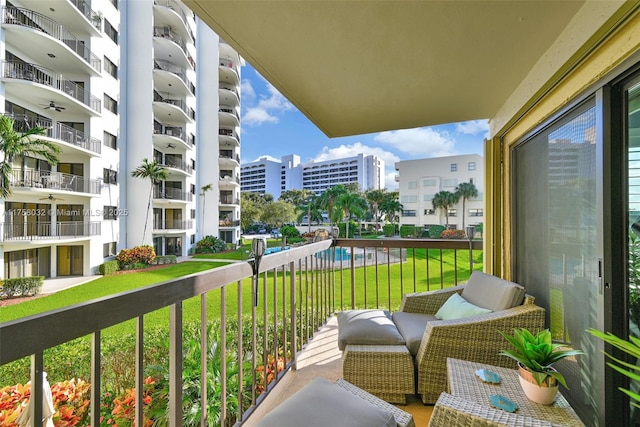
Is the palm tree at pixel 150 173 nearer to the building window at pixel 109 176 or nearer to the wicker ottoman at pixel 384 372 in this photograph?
the building window at pixel 109 176

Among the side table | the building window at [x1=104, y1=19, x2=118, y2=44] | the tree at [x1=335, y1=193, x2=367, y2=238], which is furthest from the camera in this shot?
the tree at [x1=335, y1=193, x2=367, y2=238]

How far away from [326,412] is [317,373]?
1.10m

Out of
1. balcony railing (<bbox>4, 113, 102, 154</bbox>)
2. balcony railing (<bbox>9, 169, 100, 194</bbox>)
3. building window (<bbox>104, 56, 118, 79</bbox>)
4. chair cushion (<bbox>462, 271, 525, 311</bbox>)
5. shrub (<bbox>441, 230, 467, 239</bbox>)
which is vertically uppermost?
building window (<bbox>104, 56, 118, 79</bbox>)

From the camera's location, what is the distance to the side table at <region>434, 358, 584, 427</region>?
97cm

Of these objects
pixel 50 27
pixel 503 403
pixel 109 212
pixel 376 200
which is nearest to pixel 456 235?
pixel 503 403

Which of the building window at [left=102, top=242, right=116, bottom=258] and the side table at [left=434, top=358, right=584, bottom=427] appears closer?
the side table at [left=434, top=358, right=584, bottom=427]

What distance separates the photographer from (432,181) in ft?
81.0

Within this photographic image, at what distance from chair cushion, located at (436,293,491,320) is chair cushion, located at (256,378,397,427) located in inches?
43.7

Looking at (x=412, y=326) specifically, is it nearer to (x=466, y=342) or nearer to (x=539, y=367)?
(x=466, y=342)

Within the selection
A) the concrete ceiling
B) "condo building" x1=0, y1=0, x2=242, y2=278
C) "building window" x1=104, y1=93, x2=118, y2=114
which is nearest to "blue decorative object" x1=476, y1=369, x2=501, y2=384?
the concrete ceiling

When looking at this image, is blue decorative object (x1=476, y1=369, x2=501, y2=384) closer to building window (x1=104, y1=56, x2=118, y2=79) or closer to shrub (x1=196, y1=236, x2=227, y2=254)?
building window (x1=104, y1=56, x2=118, y2=79)

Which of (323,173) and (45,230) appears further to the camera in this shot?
Result: (323,173)

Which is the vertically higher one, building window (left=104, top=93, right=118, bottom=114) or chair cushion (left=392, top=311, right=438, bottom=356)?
building window (left=104, top=93, right=118, bottom=114)

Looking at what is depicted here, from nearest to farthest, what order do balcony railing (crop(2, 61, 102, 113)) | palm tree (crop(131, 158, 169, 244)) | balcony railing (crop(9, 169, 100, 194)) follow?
balcony railing (crop(9, 169, 100, 194)) < balcony railing (crop(2, 61, 102, 113)) < palm tree (crop(131, 158, 169, 244))
